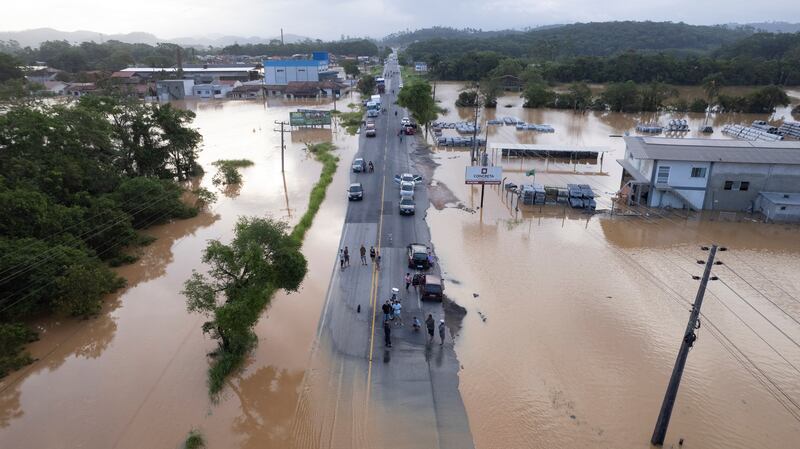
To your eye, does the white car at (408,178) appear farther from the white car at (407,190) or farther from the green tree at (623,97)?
the green tree at (623,97)

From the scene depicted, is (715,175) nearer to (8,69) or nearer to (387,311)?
(387,311)

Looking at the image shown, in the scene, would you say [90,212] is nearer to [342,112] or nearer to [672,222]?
[672,222]

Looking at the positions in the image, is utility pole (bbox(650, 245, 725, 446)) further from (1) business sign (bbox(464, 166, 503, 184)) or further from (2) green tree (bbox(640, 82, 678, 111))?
(2) green tree (bbox(640, 82, 678, 111))

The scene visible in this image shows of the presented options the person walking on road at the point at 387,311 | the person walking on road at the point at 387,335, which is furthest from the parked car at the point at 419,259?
the person walking on road at the point at 387,335

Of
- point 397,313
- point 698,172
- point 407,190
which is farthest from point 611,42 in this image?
point 397,313

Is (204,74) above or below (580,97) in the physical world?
above

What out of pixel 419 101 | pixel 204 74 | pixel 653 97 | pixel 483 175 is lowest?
pixel 483 175
